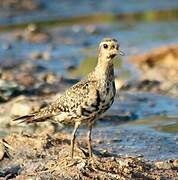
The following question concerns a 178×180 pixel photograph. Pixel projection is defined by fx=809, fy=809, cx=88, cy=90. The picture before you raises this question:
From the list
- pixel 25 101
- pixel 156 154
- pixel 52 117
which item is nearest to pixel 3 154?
pixel 52 117

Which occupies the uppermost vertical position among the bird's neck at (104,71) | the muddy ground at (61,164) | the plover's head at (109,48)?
the plover's head at (109,48)

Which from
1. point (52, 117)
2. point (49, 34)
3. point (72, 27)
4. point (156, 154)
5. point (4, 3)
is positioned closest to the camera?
point (52, 117)

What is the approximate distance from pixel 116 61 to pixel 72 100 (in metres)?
8.74

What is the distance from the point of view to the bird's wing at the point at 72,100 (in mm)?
7984

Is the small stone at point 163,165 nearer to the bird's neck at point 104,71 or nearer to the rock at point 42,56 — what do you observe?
the bird's neck at point 104,71

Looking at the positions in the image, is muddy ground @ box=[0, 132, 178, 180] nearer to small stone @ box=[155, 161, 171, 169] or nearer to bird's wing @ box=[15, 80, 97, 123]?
small stone @ box=[155, 161, 171, 169]

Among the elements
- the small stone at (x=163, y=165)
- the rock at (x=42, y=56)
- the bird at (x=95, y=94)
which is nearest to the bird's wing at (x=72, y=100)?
the bird at (x=95, y=94)

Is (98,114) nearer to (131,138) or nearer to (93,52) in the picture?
(131,138)

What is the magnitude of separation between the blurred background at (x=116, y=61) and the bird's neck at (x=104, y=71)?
5.63 feet

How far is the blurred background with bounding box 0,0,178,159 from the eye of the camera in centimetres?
1115

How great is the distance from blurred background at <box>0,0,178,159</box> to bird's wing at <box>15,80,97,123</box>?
150 centimetres

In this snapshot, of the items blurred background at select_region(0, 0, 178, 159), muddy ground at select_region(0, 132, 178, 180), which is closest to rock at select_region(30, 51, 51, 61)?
blurred background at select_region(0, 0, 178, 159)

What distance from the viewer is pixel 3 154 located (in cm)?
861

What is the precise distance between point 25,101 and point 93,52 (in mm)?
6831
